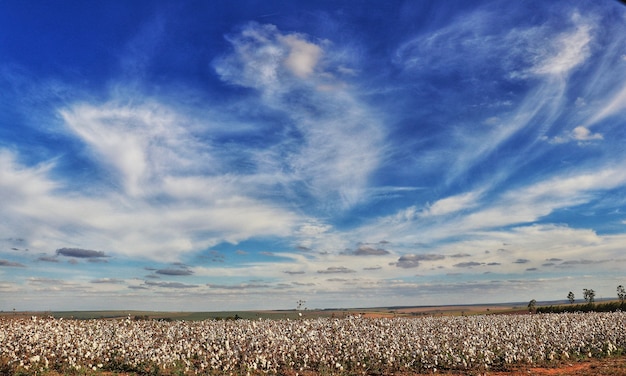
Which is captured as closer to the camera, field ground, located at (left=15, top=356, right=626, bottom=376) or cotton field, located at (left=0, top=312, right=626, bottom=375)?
field ground, located at (left=15, top=356, right=626, bottom=376)

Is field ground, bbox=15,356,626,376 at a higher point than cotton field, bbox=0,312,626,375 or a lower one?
lower

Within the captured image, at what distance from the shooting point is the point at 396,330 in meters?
33.4

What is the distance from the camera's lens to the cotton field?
24125mm

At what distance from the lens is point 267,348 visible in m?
25.9

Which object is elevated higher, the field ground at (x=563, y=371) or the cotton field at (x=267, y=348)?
the cotton field at (x=267, y=348)

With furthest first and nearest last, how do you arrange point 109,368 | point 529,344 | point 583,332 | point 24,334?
point 583,332 < point 529,344 < point 24,334 < point 109,368

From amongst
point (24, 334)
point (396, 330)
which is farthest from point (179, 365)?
point (396, 330)

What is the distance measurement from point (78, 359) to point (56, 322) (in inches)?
336

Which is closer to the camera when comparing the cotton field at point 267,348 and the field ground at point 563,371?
the field ground at point 563,371

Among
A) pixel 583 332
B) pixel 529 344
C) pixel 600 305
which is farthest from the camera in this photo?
pixel 600 305

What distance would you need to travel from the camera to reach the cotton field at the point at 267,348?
24125mm

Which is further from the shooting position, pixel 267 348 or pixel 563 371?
pixel 267 348

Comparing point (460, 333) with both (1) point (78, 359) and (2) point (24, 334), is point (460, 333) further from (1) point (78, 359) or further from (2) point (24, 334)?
(2) point (24, 334)

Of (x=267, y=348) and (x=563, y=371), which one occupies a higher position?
(x=267, y=348)
